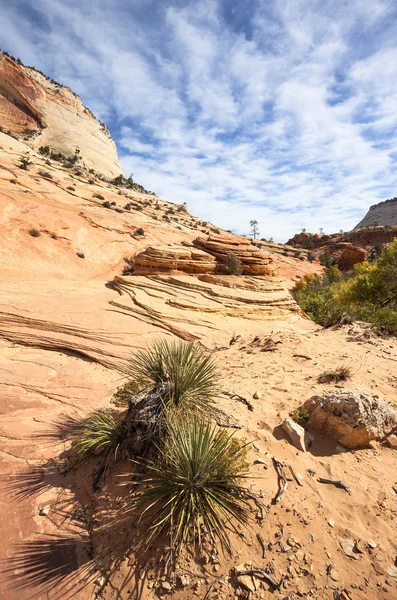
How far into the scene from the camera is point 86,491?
3586 millimetres

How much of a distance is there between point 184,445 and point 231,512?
0.75m

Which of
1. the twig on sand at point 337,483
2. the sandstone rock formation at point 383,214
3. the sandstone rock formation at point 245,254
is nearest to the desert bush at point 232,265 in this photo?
the sandstone rock formation at point 245,254

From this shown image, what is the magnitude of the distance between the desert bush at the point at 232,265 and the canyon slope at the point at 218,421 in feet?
1.91

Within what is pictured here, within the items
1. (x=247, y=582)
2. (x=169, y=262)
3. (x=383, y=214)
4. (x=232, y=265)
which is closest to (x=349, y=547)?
(x=247, y=582)

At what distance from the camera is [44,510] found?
3.32 m

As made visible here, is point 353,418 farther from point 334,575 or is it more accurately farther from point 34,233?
point 34,233

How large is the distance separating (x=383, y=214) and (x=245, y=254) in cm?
12016

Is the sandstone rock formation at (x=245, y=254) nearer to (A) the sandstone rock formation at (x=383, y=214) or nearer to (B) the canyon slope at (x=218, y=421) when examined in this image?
(B) the canyon slope at (x=218, y=421)

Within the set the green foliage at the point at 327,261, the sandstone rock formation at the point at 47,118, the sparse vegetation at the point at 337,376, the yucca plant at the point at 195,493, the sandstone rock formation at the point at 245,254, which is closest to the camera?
the yucca plant at the point at 195,493

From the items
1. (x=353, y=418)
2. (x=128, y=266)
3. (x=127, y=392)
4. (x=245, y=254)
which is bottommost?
(x=127, y=392)

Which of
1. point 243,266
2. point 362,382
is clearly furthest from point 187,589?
point 243,266

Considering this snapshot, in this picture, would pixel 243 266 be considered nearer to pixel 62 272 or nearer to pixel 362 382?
pixel 62 272

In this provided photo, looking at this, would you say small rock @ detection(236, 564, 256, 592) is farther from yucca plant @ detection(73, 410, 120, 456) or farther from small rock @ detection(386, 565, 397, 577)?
yucca plant @ detection(73, 410, 120, 456)

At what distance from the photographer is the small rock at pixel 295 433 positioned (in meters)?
3.74
